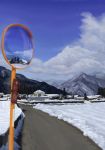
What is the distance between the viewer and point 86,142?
17328 millimetres

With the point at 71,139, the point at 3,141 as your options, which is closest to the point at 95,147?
the point at 71,139

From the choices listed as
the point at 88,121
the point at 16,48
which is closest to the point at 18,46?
the point at 16,48

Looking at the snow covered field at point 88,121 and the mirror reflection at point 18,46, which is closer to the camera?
the mirror reflection at point 18,46

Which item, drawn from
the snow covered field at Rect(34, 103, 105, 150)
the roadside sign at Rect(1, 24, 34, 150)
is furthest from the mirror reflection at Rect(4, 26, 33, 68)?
the snow covered field at Rect(34, 103, 105, 150)

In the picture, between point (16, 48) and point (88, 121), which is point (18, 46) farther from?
point (88, 121)

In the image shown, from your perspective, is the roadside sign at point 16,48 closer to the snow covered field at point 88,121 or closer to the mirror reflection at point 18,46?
the mirror reflection at point 18,46

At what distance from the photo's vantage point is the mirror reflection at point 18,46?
8156 mm

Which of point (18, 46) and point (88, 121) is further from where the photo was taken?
point (88, 121)

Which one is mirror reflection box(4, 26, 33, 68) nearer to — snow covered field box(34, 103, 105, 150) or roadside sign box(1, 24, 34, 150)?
roadside sign box(1, 24, 34, 150)

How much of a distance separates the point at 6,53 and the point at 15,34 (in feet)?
1.48

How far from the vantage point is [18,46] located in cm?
827

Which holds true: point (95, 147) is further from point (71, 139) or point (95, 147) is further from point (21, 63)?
point (21, 63)

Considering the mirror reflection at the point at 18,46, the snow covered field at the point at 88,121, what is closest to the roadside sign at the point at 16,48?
the mirror reflection at the point at 18,46

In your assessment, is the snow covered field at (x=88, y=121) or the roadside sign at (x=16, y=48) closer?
the roadside sign at (x=16, y=48)
